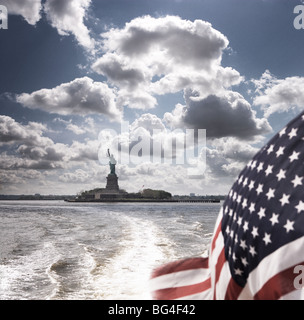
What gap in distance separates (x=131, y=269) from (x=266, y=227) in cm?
990

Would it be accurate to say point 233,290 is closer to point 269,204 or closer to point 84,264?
point 269,204

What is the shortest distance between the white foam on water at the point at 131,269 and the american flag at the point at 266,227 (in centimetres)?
248

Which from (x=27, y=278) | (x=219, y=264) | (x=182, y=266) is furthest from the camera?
(x=27, y=278)

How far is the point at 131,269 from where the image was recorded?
11.4 meters

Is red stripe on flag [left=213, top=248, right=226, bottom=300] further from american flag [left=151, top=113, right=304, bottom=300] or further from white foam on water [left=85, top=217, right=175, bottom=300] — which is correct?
white foam on water [left=85, top=217, right=175, bottom=300]

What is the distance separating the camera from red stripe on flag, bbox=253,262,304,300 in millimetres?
2234

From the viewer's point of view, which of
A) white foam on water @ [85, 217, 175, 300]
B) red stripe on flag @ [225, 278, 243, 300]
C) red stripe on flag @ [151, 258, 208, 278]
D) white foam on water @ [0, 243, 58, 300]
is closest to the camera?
red stripe on flag @ [225, 278, 243, 300]

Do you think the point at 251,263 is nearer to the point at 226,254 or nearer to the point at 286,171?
the point at 226,254

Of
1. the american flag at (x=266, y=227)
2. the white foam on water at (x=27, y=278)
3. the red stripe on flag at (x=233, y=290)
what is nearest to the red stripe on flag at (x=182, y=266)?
the american flag at (x=266, y=227)

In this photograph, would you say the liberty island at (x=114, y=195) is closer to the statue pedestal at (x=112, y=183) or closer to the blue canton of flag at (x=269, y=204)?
the statue pedestal at (x=112, y=183)

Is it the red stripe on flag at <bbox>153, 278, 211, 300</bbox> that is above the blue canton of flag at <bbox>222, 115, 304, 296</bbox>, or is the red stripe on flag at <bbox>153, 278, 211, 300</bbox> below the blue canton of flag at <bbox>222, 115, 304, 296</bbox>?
below

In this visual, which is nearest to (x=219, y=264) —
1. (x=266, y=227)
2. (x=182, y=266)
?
(x=182, y=266)

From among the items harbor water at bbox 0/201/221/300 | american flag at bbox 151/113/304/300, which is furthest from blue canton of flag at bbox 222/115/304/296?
harbor water at bbox 0/201/221/300

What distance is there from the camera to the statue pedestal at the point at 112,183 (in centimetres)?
12238
